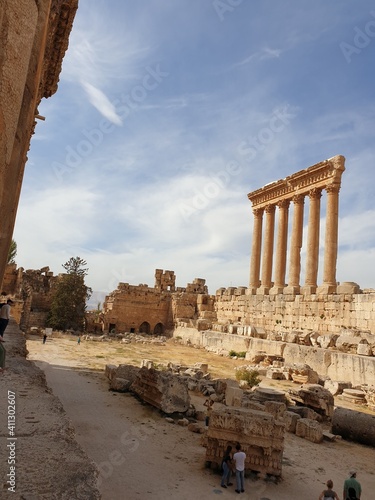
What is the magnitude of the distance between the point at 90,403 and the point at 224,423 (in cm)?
456

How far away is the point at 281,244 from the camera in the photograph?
26266 mm

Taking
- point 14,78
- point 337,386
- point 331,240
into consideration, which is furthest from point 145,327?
point 14,78

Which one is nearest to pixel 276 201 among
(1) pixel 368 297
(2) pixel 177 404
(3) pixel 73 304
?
(1) pixel 368 297

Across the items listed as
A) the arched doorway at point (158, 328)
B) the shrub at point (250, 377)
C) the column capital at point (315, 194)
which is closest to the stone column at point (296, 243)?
the column capital at point (315, 194)

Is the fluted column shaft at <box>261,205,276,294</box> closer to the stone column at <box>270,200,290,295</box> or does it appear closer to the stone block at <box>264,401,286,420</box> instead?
the stone column at <box>270,200,290,295</box>

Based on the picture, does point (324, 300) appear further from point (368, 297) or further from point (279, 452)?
point (279, 452)

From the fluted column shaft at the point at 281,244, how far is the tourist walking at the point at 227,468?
19451 millimetres

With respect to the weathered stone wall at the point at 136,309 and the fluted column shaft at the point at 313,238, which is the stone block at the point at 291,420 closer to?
the fluted column shaft at the point at 313,238

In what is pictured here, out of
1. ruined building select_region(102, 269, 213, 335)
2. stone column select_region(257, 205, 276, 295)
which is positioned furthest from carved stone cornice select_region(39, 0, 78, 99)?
ruined building select_region(102, 269, 213, 335)

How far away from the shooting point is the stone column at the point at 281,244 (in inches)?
1016

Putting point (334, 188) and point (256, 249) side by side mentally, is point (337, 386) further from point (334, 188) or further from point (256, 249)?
point (256, 249)

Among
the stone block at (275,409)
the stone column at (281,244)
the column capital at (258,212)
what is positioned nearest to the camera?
the stone block at (275,409)

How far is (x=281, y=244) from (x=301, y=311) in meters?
5.98

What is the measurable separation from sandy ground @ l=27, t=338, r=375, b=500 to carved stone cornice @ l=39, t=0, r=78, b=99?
6.76 m
